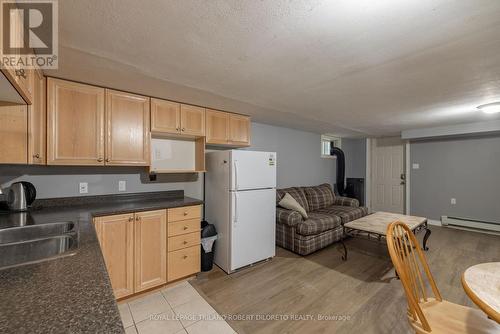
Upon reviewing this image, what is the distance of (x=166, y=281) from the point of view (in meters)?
2.32

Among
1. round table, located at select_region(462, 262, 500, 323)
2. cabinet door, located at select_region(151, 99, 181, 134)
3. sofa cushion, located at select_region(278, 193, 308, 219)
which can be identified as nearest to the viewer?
round table, located at select_region(462, 262, 500, 323)

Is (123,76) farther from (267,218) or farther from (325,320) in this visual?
(325,320)

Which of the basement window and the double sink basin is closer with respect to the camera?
the double sink basin

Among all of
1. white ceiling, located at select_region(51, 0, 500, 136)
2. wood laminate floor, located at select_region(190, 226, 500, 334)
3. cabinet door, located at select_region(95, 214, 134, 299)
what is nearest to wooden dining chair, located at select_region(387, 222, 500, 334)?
wood laminate floor, located at select_region(190, 226, 500, 334)

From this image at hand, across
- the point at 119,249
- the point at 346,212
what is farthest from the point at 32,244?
the point at 346,212

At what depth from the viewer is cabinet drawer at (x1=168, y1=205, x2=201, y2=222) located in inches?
92.9

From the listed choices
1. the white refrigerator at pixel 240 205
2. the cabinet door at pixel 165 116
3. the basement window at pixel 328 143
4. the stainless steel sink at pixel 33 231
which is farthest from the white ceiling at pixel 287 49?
the basement window at pixel 328 143

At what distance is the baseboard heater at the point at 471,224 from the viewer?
419cm

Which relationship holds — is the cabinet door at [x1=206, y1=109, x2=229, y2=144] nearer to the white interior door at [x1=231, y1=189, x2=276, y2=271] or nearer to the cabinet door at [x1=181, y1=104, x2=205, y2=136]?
the cabinet door at [x1=181, y1=104, x2=205, y2=136]

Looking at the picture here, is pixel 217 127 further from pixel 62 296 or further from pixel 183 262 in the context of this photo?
pixel 62 296

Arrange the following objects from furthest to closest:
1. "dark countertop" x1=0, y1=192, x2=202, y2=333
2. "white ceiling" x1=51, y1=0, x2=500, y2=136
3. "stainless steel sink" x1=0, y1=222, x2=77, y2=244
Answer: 1. "stainless steel sink" x1=0, y1=222, x2=77, y2=244
2. "white ceiling" x1=51, y1=0, x2=500, y2=136
3. "dark countertop" x1=0, y1=192, x2=202, y2=333

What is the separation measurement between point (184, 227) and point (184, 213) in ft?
0.52

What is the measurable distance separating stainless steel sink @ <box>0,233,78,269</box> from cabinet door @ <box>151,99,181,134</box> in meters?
1.42

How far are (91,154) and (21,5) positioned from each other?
4.09 feet
